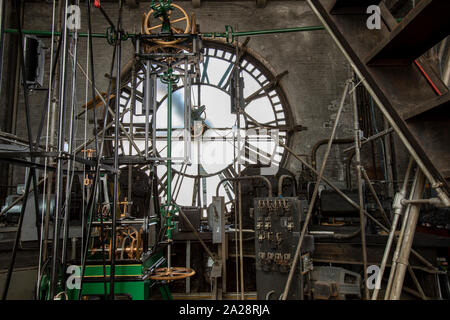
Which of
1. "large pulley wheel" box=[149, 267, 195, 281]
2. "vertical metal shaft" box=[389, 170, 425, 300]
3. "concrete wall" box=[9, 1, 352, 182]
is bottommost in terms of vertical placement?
"large pulley wheel" box=[149, 267, 195, 281]

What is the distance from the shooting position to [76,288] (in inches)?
97.4

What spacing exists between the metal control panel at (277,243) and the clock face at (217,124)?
324cm

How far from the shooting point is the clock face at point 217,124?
6852mm

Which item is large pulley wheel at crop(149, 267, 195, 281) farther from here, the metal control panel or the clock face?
the clock face

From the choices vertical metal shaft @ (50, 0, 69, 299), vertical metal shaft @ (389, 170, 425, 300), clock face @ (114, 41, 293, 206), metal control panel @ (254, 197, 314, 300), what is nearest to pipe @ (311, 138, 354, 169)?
clock face @ (114, 41, 293, 206)

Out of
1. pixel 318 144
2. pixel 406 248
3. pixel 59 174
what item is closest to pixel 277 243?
pixel 406 248

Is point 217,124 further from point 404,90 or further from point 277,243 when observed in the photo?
point 404,90

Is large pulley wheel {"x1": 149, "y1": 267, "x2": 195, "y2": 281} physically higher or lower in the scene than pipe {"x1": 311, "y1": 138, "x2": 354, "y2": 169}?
lower

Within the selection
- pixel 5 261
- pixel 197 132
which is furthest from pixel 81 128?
pixel 5 261

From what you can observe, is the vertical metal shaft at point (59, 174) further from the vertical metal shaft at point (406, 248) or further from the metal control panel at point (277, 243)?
the metal control panel at point (277, 243)

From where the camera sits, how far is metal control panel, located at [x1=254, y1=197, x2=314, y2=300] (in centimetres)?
331

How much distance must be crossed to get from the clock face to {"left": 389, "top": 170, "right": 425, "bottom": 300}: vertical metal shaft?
515 centimetres

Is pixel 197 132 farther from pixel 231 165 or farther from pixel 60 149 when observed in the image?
pixel 60 149

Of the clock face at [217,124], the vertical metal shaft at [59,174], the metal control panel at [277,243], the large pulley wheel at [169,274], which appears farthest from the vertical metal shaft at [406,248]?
the clock face at [217,124]
